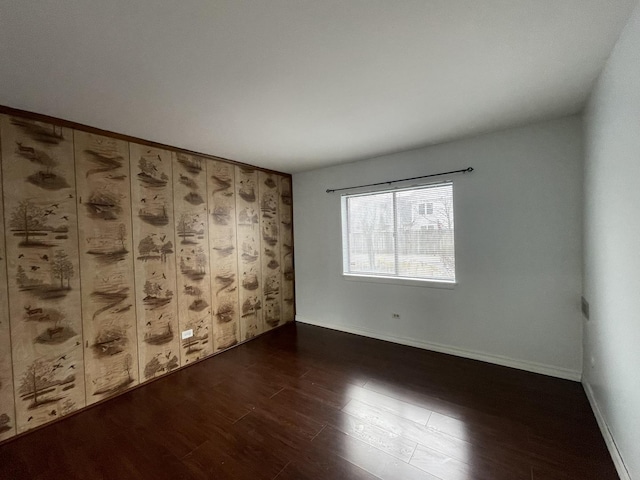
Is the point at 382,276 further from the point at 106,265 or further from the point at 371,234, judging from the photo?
the point at 106,265

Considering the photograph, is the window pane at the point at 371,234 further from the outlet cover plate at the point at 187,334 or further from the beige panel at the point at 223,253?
the outlet cover plate at the point at 187,334

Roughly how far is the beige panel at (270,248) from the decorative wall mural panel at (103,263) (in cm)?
38

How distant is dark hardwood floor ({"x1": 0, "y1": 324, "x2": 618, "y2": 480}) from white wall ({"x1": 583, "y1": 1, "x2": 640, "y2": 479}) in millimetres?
333

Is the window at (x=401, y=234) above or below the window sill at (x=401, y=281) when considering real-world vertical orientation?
above

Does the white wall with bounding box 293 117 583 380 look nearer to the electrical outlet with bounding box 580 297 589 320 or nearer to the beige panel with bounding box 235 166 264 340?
the electrical outlet with bounding box 580 297 589 320

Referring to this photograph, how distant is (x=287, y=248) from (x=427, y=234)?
2143 millimetres

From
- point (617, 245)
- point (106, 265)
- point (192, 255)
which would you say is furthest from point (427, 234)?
point (106, 265)

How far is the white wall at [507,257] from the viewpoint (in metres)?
2.34

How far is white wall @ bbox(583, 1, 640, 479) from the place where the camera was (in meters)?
1.23

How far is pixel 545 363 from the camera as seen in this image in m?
2.45

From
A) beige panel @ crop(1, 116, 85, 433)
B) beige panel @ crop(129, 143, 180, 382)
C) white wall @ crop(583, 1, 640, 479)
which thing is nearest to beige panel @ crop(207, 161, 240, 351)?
beige panel @ crop(129, 143, 180, 382)

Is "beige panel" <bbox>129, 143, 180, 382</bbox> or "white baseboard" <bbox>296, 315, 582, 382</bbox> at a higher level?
"beige panel" <bbox>129, 143, 180, 382</bbox>

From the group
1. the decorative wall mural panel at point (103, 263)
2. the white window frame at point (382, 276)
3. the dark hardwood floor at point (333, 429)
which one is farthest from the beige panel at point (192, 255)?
the white window frame at point (382, 276)

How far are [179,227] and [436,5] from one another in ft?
9.15
